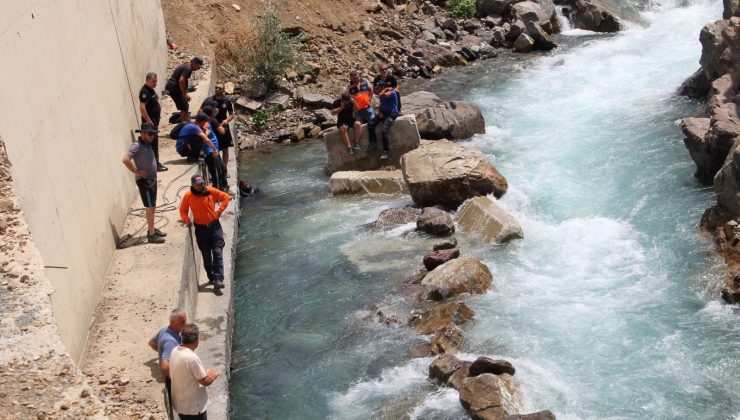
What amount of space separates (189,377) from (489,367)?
3435 millimetres

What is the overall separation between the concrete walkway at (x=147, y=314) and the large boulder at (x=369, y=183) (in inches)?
120

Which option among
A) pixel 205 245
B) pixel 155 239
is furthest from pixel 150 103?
pixel 205 245

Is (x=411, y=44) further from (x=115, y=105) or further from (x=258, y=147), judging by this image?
(x=115, y=105)

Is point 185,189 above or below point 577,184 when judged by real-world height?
above

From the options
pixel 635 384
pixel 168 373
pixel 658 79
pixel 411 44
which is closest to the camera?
pixel 168 373

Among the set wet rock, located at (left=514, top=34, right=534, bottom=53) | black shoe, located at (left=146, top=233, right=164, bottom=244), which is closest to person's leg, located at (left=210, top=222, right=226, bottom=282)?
black shoe, located at (left=146, top=233, right=164, bottom=244)

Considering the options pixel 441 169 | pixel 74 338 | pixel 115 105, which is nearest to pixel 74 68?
pixel 115 105

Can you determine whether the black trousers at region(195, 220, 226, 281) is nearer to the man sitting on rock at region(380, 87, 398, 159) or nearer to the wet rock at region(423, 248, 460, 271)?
the wet rock at region(423, 248, 460, 271)

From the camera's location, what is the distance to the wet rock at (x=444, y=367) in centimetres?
935

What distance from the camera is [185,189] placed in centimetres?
1292

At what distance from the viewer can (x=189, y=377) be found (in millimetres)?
7324

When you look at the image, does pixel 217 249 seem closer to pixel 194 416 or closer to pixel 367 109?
pixel 194 416

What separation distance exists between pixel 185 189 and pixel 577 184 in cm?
682

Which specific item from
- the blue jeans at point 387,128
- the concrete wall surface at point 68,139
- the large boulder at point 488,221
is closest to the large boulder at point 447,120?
the blue jeans at point 387,128
